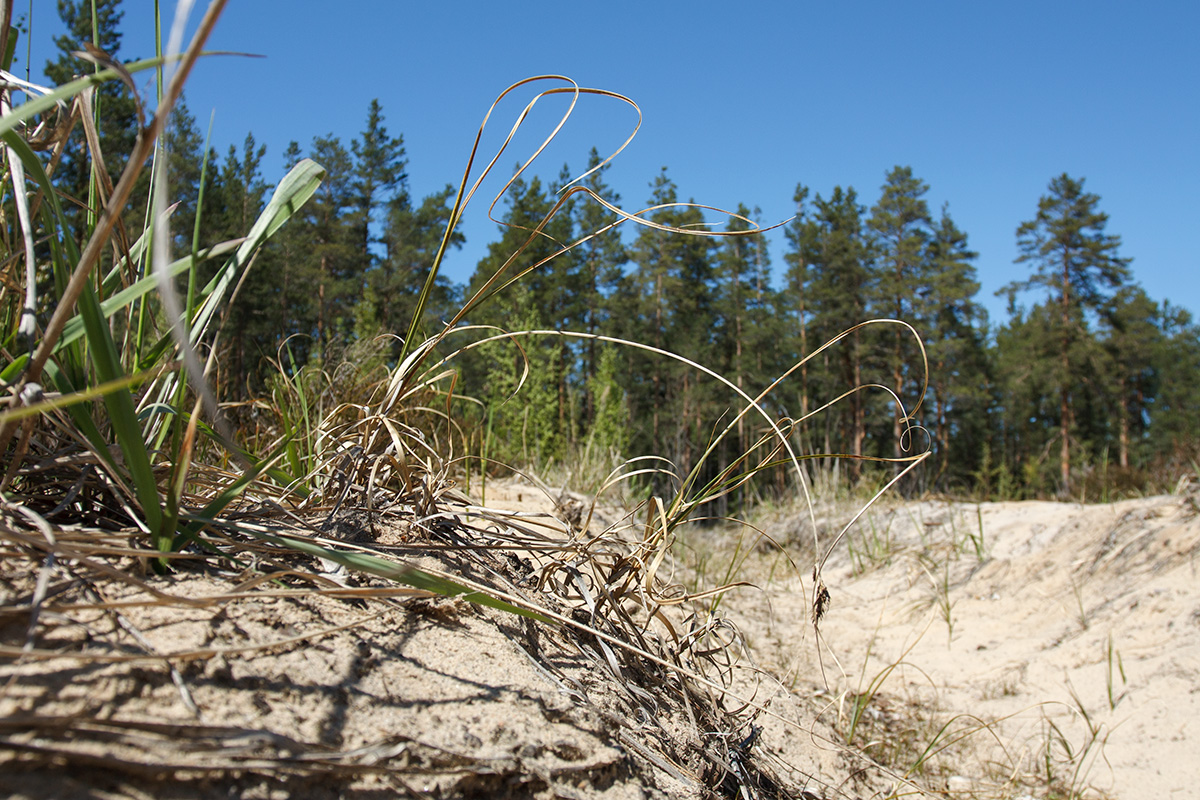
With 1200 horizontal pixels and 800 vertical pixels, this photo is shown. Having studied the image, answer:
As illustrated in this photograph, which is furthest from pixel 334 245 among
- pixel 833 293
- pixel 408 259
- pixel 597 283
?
pixel 833 293

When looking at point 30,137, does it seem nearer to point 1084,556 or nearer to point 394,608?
point 394,608

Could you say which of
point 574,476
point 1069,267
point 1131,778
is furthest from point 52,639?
point 1069,267

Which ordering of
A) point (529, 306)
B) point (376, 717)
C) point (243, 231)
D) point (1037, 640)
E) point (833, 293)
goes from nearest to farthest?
point (376, 717) → point (1037, 640) → point (529, 306) → point (243, 231) → point (833, 293)

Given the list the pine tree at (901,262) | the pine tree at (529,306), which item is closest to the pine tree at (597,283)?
the pine tree at (529,306)

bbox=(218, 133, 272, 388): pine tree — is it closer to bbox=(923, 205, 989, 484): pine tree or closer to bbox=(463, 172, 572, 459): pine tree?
bbox=(463, 172, 572, 459): pine tree

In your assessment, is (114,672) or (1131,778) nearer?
(114,672)

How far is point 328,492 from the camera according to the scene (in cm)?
111

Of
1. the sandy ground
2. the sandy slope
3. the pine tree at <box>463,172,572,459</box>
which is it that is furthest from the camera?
the pine tree at <box>463,172,572,459</box>

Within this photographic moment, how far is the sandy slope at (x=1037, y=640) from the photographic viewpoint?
204 centimetres

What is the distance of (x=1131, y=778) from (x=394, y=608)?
2331 mm

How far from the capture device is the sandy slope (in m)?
2.04

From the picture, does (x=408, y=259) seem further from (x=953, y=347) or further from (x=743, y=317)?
(x=953, y=347)

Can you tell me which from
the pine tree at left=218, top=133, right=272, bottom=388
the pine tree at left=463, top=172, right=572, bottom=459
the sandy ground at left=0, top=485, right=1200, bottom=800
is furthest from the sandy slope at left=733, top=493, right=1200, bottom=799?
the pine tree at left=218, top=133, right=272, bottom=388

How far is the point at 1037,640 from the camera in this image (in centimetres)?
310
